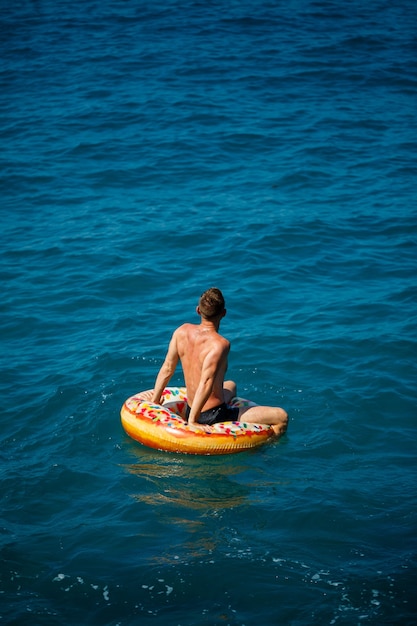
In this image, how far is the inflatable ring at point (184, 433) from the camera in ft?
25.8

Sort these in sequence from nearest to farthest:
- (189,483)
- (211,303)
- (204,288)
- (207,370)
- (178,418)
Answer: (189,483) < (211,303) < (207,370) < (178,418) < (204,288)

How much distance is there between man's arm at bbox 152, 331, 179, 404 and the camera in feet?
26.6

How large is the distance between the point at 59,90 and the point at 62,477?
46.7 ft

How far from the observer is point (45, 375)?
9.81m

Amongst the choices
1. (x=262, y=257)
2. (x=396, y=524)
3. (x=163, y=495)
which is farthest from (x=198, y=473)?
(x=262, y=257)

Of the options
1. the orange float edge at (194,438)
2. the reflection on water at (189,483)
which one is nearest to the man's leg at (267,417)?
the orange float edge at (194,438)

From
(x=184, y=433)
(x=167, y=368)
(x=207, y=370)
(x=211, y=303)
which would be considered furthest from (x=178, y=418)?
(x=211, y=303)

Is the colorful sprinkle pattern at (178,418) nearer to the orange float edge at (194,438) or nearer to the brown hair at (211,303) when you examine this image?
the orange float edge at (194,438)

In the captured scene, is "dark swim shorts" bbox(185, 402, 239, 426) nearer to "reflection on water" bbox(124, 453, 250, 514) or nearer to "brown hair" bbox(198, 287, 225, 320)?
"reflection on water" bbox(124, 453, 250, 514)

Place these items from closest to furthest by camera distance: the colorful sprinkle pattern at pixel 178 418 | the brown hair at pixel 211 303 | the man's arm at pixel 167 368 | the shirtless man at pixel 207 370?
the brown hair at pixel 211 303 → the shirtless man at pixel 207 370 → the colorful sprinkle pattern at pixel 178 418 → the man's arm at pixel 167 368

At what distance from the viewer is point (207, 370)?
7.81m

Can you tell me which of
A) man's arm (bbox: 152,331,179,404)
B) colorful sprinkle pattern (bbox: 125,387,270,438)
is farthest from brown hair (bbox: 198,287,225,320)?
colorful sprinkle pattern (bbox: 125,387,270,438)

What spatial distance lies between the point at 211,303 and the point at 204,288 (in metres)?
4.34

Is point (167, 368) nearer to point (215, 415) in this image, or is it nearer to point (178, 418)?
point (178, 418)
